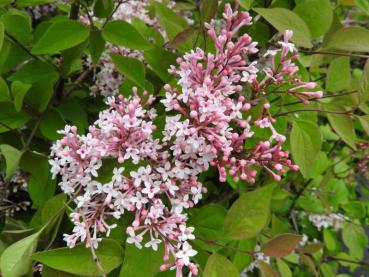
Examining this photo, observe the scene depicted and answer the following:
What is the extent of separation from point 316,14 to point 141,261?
1.76 feet

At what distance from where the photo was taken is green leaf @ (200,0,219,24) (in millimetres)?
650

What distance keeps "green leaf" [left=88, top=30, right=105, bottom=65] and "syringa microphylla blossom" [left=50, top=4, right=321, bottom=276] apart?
182mm

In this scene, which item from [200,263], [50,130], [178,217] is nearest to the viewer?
[178,217]

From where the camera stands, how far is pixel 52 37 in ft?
2.44

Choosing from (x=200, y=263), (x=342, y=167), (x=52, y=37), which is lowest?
(x=342, y=167)

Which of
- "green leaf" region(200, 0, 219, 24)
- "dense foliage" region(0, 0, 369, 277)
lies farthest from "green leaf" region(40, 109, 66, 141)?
"green leaf" region(200, 0, 219, 24)

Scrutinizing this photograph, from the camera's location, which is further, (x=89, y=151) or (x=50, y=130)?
(x=50, y=130)

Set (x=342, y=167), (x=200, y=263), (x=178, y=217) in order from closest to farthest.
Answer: (x=178, y=217)
(x=200, y=263)
(x=342, y=167)

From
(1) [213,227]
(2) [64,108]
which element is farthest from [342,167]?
(2) [64,108]

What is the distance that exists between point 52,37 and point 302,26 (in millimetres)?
446

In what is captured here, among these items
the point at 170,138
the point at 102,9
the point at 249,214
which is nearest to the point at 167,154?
the point at 170,138

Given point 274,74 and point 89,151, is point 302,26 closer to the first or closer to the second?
point 274,74

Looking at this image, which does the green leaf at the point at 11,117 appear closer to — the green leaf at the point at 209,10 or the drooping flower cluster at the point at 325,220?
the green leaf at the point at 209,10

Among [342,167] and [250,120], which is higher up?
[250,120]
